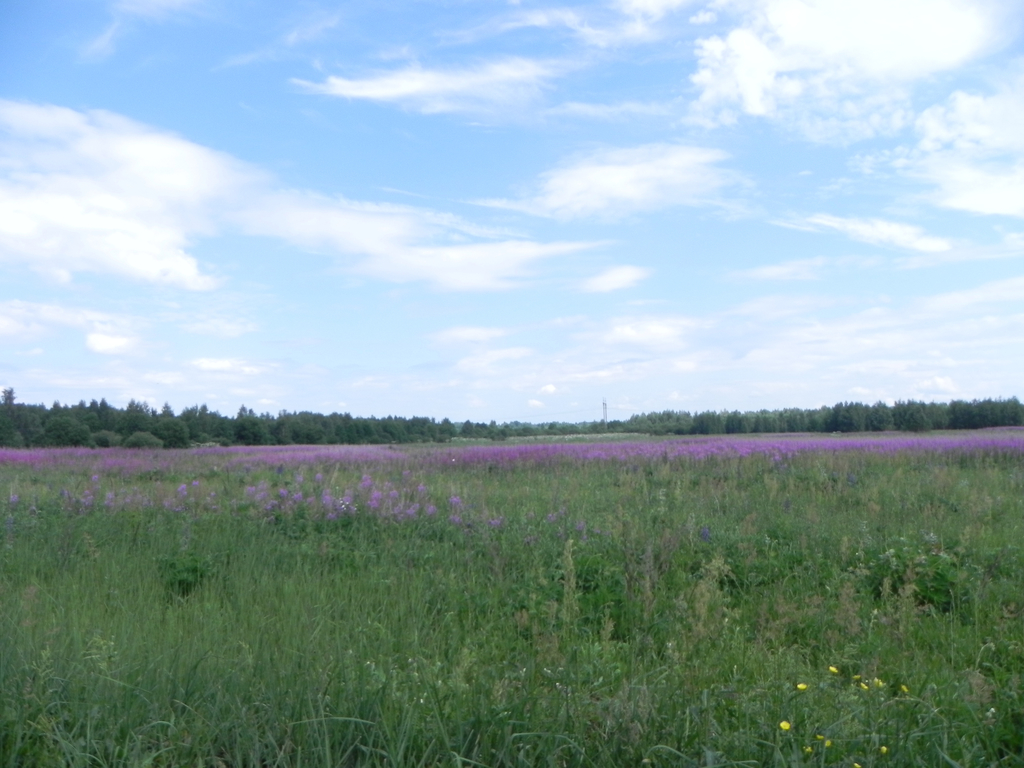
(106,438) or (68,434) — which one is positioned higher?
(68,434)

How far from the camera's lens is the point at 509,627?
447 cm

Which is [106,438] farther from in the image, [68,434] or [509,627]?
[509,627]

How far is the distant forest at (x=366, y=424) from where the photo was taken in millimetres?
21748

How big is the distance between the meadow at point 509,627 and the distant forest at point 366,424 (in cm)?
1322

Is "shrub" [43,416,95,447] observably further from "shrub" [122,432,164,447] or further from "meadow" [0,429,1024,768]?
"meadow" [0,429,1024,768]

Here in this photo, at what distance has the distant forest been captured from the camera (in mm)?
21748

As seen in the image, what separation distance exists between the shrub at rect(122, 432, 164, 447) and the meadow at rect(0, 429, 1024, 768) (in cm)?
971

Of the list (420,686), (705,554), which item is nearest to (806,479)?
(705,554)

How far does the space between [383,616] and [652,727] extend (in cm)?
210

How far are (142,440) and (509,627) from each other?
17602 millimetres

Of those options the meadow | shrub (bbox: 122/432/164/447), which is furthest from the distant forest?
the meadow

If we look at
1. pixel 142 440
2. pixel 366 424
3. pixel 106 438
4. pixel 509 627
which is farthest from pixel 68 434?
pixel 509 627

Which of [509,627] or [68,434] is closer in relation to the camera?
[509,627]

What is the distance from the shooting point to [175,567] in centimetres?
534
